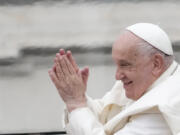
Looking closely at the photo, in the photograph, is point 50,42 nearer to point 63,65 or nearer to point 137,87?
point 63,65

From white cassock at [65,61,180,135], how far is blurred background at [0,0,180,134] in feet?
3.78

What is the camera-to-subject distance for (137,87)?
1782mm

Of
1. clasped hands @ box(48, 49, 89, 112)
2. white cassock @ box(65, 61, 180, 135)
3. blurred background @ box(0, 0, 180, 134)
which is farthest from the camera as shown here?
blurred background @ box(0, 0, 180, 134)

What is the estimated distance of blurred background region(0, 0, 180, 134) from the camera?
2.91m

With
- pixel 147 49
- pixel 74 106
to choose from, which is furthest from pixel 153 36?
pixel 74 106

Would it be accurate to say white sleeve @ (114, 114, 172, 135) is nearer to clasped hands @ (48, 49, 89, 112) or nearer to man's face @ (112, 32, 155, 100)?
man's face @ (112, 32, 155, 100)

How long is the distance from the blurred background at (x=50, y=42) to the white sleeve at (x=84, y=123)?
3.84 feet

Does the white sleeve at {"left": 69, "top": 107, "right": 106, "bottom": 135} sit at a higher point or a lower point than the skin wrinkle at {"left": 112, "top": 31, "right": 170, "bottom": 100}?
lower

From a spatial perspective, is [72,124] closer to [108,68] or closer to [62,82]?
[62,82]

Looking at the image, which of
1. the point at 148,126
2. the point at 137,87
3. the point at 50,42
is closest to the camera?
the point at 148,126

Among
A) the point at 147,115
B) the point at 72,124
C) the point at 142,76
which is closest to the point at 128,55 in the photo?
the point at 142,76

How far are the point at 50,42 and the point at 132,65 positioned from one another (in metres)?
1.29

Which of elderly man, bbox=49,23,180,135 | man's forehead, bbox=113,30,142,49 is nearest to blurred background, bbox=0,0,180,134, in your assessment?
elderly man, bbox=49,23,180,135

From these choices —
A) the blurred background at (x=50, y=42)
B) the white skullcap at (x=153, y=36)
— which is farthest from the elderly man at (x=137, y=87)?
the blurred background at (x=50, y=42)
